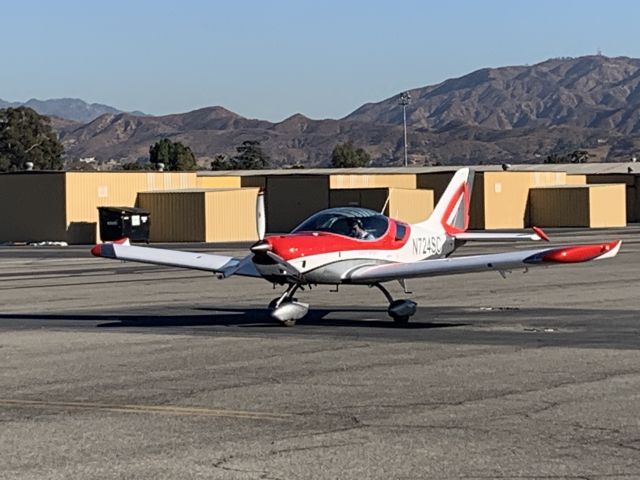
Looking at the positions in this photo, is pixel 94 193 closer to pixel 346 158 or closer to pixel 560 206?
pixel 560 206

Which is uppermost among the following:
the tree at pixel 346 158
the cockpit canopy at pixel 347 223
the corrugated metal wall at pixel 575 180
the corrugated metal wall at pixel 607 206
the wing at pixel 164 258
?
the tree at pixel 346 158

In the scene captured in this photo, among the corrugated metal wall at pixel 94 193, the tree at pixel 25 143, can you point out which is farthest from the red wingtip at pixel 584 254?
the tree at pixel 25 143

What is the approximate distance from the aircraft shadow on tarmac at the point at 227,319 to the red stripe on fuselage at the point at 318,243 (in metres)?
1.27

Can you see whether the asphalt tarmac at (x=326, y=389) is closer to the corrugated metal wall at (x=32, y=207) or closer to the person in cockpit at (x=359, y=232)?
the person in cockpit at (x=359, y=232)

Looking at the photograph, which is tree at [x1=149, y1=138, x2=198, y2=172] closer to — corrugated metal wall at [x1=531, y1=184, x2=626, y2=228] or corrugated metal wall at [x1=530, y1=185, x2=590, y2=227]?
corrugated metal wall at [x1=530, y1=185, x2=590, y2=227]

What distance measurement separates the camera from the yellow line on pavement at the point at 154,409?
12.7m

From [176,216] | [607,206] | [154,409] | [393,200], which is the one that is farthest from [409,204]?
[154,409]

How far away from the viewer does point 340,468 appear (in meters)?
10.1

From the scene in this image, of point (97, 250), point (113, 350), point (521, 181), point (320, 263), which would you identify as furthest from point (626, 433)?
point (521, 181)

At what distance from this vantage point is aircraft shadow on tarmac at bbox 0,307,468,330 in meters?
22.1

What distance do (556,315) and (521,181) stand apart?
6429 cm

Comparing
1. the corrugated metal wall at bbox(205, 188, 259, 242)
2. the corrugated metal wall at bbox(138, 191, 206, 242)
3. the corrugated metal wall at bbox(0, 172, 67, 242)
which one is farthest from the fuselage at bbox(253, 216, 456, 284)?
the corrugated metal wall at bbox(0, 172, 67, 242)

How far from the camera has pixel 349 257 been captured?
22.0 meters

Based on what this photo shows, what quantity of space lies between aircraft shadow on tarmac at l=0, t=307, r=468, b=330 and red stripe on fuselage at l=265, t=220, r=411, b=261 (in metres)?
1.27
